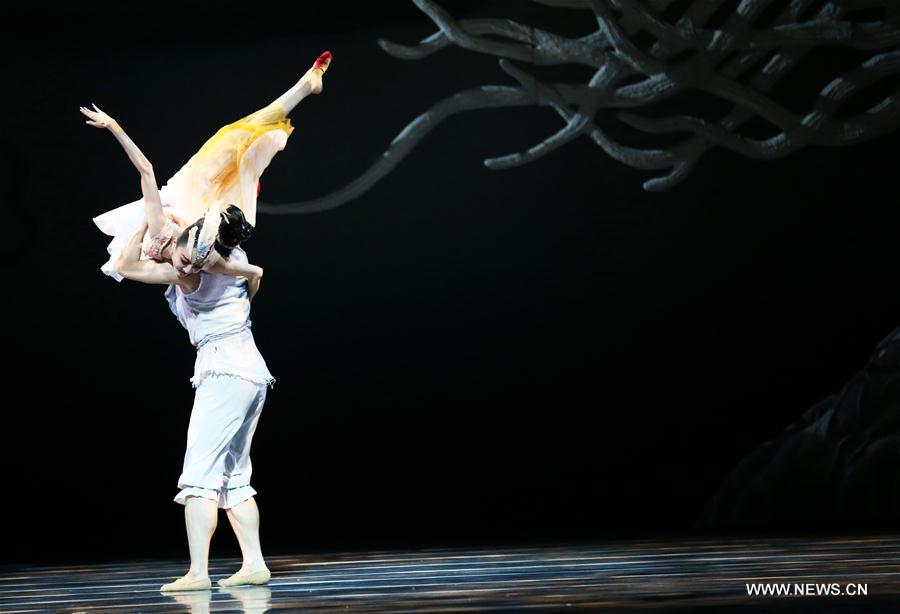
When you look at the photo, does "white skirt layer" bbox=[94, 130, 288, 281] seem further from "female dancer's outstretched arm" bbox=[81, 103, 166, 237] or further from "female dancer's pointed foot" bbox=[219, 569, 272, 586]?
"female dancer's pointed foot" bbox=[219, 569, 272, 586]

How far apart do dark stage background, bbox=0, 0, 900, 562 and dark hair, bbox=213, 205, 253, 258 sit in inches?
72.5

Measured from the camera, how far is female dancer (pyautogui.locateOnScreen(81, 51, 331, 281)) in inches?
174

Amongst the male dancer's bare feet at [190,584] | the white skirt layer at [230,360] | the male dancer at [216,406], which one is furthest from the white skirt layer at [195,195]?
the male dancer's bare feet at [190,584]

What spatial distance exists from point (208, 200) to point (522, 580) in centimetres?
173

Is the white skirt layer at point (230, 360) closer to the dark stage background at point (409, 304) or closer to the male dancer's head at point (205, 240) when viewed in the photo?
the male dancer's head at point (205, 240)

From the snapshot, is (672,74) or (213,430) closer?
(213,430)

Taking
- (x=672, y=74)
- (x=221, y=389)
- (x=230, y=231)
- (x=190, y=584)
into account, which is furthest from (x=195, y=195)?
(x=672, y=74)

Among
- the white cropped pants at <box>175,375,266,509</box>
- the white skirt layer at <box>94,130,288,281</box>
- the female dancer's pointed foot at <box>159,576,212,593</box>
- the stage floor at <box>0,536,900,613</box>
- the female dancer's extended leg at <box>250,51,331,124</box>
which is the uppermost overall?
the female dancer's extended leg at <box>250,51,331,124</box>

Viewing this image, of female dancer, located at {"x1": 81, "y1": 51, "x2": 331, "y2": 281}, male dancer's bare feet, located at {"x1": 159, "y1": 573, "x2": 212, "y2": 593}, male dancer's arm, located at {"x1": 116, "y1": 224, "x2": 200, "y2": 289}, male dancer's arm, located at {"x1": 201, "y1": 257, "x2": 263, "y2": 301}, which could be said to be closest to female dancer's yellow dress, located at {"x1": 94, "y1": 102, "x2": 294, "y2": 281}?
female dancer, located at {"x1": 81, "y1": 51, "x2": 331, "y2": 281}

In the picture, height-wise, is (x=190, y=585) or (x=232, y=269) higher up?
(x=232, y=269)

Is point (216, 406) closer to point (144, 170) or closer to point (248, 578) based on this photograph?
point (248, 578)

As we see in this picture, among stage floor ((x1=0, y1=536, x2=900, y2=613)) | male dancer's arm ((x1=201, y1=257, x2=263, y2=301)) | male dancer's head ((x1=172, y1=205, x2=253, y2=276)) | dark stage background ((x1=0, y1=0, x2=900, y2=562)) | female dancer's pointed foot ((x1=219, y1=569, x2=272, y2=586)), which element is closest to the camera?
stage floor ((x1=0, y1=536, x2=900, y2=613))

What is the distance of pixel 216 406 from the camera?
4520 millimetres

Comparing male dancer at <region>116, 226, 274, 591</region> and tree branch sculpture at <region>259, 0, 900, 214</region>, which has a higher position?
tree branch sculpture at <region>259, 0, 900, 214</region>
